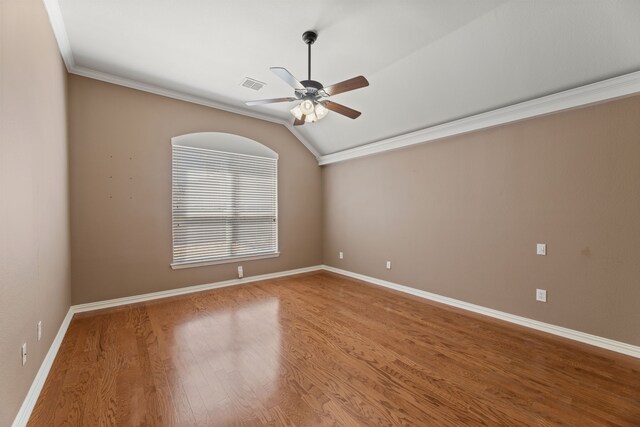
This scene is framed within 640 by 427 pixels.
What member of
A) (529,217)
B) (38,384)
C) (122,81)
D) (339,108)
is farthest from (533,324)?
(122,81)

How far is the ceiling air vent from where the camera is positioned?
3615 mm

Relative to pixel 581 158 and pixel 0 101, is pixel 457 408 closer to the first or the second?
pixel 581 158

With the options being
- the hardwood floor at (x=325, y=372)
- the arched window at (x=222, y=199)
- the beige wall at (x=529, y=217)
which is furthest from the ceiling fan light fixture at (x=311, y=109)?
the hardwood floor at (x=325, y=372)

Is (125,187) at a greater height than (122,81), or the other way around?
(122,81)

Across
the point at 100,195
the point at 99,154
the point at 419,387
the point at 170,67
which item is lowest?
the point at 419,387

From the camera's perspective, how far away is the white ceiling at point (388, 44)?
228 cm

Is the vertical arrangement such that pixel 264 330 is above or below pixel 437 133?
below

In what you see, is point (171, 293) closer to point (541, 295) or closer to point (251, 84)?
point (251, 84)

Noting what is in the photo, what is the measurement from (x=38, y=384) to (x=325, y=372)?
2.07 meters

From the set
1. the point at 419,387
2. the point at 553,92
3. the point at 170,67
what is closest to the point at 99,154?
the point at 170,67

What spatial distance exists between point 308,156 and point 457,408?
187 inches

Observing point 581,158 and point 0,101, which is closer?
point 0,101

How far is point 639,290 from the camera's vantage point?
7.87ft

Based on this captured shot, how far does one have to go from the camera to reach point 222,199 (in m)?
4.50
